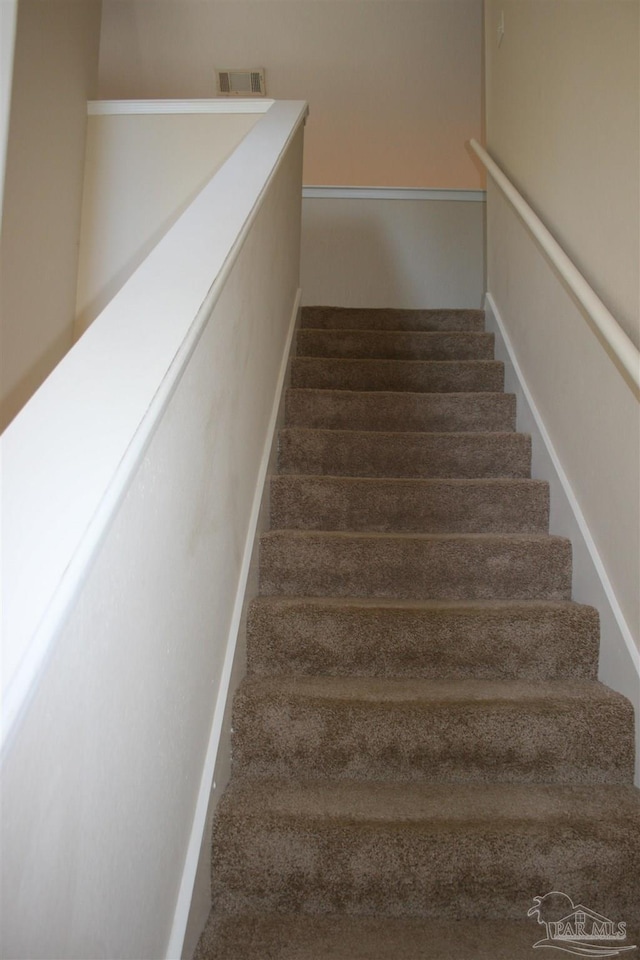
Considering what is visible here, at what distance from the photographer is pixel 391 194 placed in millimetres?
4352

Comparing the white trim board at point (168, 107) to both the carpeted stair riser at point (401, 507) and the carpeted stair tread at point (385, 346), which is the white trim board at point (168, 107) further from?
the carpeted stair riser at point (401, 507)

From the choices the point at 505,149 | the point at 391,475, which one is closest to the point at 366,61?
the point at 505,149

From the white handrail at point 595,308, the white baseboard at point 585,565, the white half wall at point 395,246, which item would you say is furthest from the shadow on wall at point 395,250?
the white handrail at point 595,308

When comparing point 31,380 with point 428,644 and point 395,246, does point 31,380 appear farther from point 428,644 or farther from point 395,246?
point 395,246

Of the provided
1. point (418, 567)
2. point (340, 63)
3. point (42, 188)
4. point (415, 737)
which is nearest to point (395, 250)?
point (340, 63)

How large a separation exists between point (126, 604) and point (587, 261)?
63.0 inches

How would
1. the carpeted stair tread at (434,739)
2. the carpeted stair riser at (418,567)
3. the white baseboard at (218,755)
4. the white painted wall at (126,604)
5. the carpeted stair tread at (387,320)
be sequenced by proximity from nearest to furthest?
1. the white painted wall at (126,604)
2. the white baseboard at (218,755)
3. the carpeted stair tread at (434,739)
4. the carpeted stair riser at (418,567)
5. the carpeted stair tread at (387,320)

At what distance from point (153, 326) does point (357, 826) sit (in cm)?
99

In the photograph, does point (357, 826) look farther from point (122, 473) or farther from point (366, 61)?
point (366, 61)

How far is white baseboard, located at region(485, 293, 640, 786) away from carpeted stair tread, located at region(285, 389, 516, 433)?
0.33 ft

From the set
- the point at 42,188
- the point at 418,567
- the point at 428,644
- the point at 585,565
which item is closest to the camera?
the point at 428,644

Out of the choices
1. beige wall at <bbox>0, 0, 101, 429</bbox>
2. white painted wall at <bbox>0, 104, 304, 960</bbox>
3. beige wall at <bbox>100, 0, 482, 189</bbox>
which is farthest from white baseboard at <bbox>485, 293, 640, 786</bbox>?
beige wall at <bbox>100, 0, 482, 189</bbox>

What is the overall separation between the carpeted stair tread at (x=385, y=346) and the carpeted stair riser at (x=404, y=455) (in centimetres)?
82

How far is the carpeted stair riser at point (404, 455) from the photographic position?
250cm
